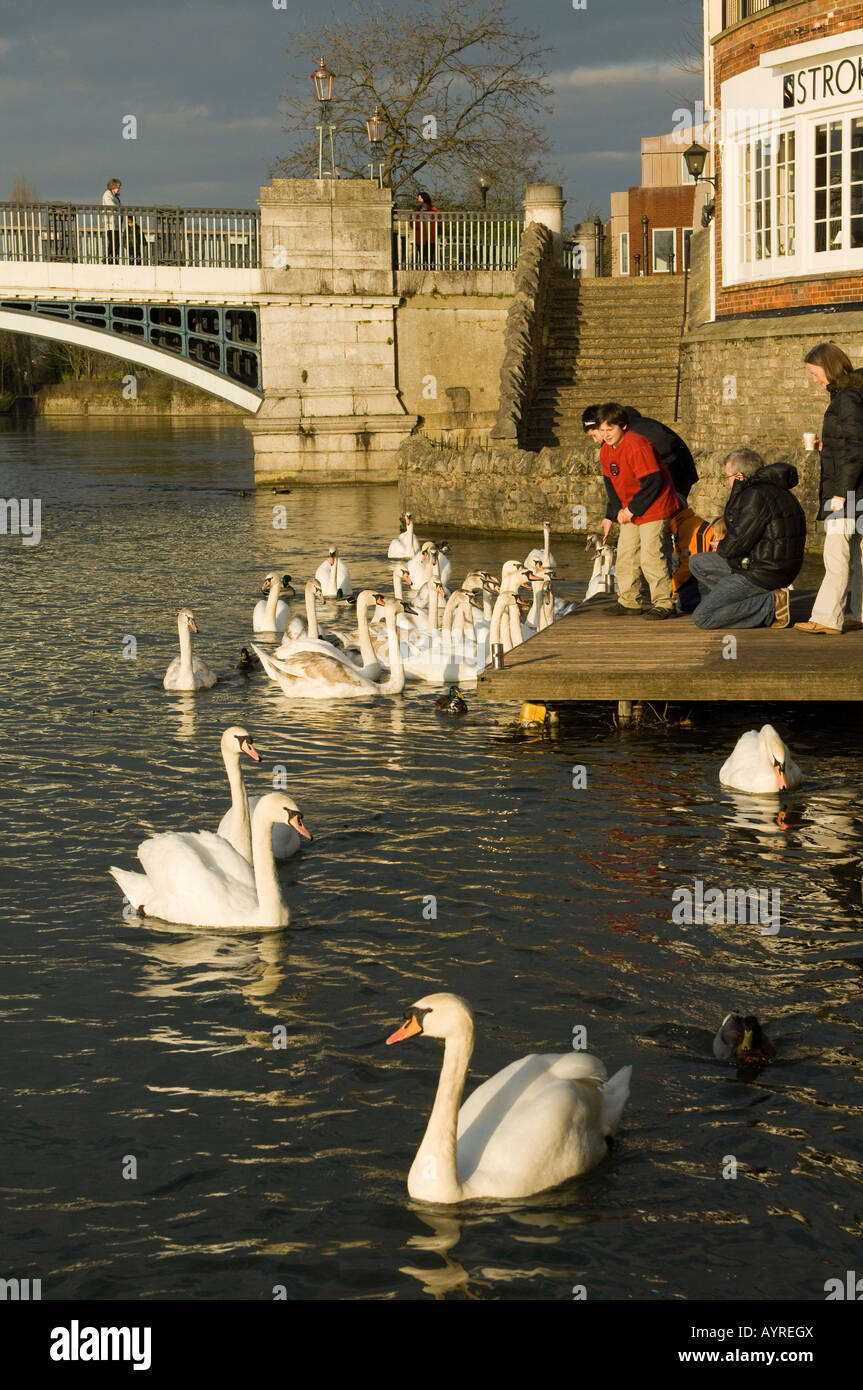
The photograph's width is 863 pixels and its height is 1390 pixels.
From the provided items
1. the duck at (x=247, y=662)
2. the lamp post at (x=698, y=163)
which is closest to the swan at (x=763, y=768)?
the duck at (x=247, y=662)

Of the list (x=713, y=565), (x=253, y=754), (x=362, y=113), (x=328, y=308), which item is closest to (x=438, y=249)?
(x=328, y=308)

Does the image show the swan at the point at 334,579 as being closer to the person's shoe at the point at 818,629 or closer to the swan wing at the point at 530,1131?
Answer: the person's shoe at the point at 818,629

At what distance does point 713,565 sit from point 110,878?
19.3 feet

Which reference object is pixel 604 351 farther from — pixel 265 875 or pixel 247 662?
pixel 265 875

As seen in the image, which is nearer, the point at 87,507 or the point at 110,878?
the point at 110,878

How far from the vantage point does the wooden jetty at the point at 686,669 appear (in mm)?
11766

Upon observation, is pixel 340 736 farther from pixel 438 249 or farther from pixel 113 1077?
pixel 438 249

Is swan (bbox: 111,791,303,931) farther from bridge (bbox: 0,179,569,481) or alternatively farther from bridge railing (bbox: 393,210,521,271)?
bridge railing (bbox: 393,210,521,271)

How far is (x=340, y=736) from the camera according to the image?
44.2 ft

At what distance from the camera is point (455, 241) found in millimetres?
39719

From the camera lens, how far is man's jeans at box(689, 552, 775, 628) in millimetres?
13406

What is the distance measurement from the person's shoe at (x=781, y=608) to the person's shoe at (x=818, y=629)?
19 centimetres

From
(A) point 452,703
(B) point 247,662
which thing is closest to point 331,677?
(A) point 452,703
